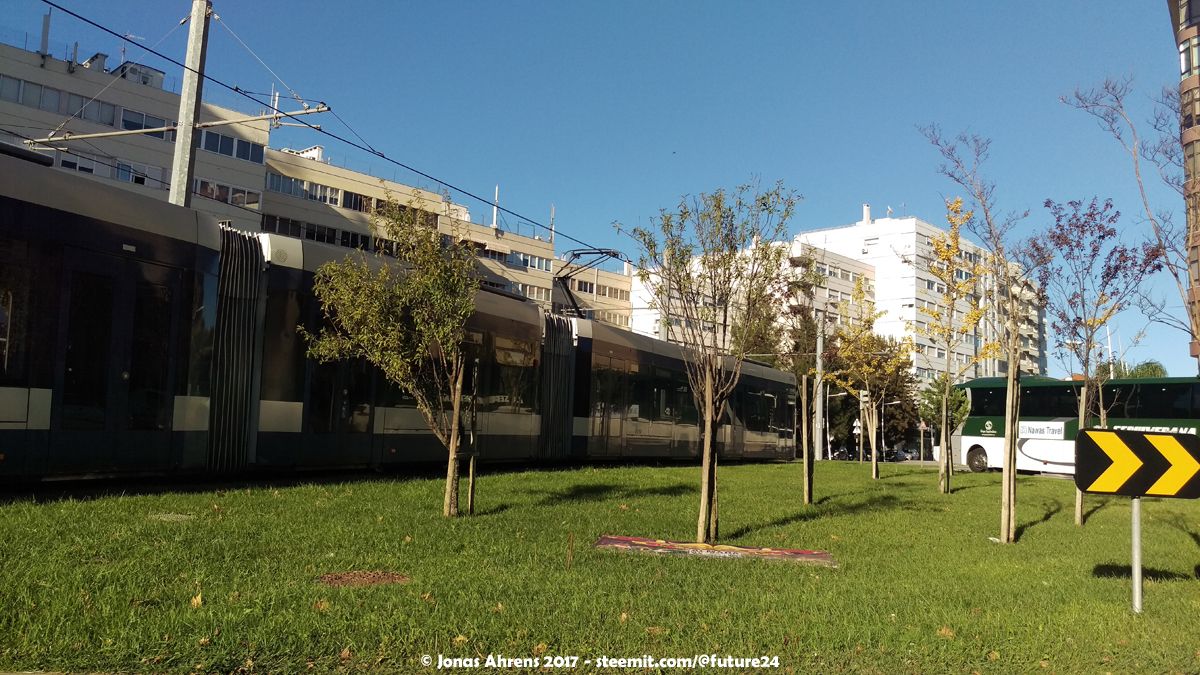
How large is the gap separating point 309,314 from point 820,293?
91.6 meters

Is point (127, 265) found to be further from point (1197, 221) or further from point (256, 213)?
point (256, 213)

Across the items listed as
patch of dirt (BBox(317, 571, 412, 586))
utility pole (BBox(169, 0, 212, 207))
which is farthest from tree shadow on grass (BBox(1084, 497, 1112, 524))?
utility pole (BBox(169, 0, 212, 207))

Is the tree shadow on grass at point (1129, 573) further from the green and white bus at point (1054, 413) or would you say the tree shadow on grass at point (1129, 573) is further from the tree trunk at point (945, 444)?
the green and white bus at point (1054, 413)

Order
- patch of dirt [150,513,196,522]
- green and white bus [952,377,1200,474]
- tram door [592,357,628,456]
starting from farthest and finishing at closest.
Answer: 1. green and white bus [952,377,1200,474]
2. tram door [592,357,628,456]
3. patch of dirt [150,513,196,522]

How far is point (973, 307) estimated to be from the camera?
1994 centimetres

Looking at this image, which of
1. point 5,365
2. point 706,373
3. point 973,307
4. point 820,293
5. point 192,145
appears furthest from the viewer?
point 820,293

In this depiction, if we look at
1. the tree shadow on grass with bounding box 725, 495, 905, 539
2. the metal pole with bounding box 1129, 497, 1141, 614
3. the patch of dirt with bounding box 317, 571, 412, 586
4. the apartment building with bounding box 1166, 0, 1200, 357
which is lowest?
the tree shadow on grass with bounding box 725, 495, 905, 539

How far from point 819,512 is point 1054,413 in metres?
24.1

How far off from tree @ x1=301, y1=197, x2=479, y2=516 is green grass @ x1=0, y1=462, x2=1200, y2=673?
1736 millimetres

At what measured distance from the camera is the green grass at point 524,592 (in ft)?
18.5

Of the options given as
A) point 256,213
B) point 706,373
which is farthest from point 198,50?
point 256,213

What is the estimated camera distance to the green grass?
563 cm

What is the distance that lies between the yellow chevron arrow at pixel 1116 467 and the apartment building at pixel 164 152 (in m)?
31.1

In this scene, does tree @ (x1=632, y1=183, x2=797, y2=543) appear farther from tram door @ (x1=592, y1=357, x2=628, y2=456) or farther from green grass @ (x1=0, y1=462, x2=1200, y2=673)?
tram door @ (x1=592, y1=357, x2=628, y2=456)
